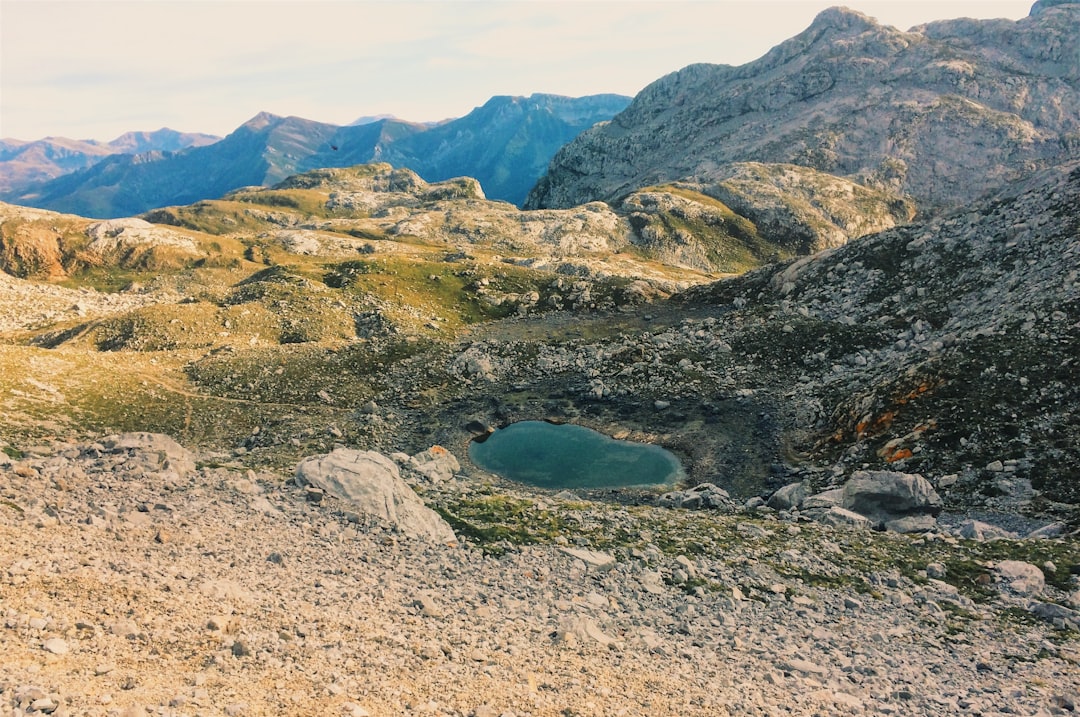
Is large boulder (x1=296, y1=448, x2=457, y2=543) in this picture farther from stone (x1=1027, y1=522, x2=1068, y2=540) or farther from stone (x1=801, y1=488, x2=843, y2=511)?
stone (x1=1027, y1=522, x2=1068, y2=540)

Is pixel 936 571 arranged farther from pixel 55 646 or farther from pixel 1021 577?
pixel 55 646

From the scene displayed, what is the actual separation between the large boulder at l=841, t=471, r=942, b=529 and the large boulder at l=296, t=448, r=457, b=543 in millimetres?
21087

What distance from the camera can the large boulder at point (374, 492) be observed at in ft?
82.8

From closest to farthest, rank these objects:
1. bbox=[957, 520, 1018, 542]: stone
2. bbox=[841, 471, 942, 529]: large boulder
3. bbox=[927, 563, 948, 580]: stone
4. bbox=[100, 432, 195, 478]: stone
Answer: bbox=[927, 563, 948, 580]: stone
bbox=[100, 432, 195, 478]: stone
bbox=[957, 520, 1018, 542]: stone
bbox=[841, 471, 942, 529]: large boulder

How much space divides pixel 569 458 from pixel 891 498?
2253 centimetres

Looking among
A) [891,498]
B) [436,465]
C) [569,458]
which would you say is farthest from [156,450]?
[891,498]

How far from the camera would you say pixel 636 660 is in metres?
18.2

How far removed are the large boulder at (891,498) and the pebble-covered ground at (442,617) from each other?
3398mm

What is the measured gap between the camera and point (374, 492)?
26.0 m

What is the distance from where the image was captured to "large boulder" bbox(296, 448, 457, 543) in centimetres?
2523

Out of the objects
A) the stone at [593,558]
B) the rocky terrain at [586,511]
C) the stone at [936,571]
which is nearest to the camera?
the rocky terrain at [586,511]

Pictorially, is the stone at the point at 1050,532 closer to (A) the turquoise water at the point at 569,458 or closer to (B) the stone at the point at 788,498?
(B) the stone at the point at 788,498

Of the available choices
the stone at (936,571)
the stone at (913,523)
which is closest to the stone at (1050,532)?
the stone at (913,523)

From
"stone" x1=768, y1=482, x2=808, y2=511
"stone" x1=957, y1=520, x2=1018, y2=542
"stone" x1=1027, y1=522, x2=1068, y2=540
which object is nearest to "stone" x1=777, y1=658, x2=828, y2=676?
"stone" x1=957, y1=520, x2=1018, y2=542
